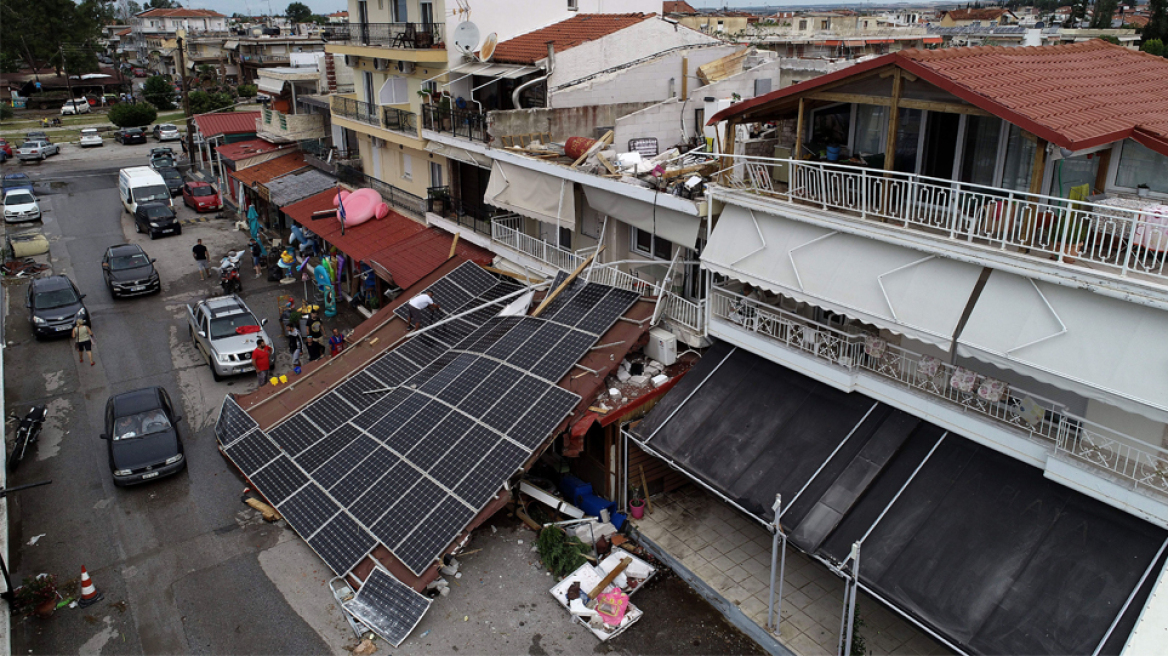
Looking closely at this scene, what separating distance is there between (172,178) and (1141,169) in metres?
49.2

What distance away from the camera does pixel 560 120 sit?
848 inches

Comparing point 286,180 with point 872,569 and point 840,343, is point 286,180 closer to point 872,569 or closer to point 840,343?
point 840,343

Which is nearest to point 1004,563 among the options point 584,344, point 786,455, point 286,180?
point 786,455

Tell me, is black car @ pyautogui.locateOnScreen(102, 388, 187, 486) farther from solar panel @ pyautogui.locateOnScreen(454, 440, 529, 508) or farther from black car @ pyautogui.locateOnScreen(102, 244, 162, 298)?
black car @ pyautogui.locateOnScreen(102, 244, 162, 298)

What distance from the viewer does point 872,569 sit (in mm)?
10914

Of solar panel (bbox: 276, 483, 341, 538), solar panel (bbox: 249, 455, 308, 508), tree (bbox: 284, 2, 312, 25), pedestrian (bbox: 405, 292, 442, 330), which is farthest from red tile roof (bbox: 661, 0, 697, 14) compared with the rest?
tree (bbox: 284, 2, 312, 25)

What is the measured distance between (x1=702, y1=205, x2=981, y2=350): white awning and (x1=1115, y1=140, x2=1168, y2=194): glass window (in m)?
2.90

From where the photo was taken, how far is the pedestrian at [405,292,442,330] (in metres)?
19.7

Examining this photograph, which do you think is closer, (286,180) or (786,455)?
(786,455)

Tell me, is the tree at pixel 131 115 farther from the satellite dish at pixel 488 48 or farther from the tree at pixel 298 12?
the tree at pixel 298 12

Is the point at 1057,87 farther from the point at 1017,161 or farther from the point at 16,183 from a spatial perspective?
the point at 16,183

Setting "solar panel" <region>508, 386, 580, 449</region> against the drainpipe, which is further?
the drainpipe

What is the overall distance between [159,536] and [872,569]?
43.1 ft

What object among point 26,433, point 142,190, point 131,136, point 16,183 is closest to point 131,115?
point 131,136
